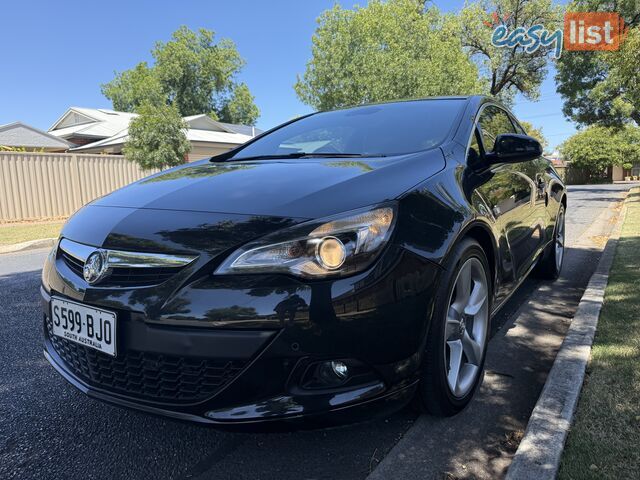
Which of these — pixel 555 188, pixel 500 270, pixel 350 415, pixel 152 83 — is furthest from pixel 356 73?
pixel 152 83

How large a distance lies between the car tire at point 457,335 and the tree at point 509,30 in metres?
26.7

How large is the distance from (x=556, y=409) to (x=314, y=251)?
4.47ft

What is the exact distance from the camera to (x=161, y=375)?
1716mm

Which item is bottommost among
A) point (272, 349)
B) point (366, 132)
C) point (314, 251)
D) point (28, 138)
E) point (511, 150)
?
point (272, 349)

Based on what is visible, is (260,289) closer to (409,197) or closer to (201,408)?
(201,408)

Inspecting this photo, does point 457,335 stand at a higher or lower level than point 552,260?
higher

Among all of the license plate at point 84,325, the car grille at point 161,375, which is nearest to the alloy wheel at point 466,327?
the car grille at point 161,375

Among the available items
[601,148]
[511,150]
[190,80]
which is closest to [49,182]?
[511,150]

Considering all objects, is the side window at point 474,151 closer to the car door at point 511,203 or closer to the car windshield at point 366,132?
the car door at point 511,203

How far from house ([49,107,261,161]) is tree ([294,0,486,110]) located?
7024 millimetres

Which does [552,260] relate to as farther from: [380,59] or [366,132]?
[380,59]

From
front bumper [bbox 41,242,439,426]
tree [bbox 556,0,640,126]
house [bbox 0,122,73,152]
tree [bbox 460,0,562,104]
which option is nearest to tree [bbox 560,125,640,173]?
tree [bbox 460,0,562,104]

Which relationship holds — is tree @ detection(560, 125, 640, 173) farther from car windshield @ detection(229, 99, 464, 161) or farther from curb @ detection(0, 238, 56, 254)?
car windshield @ detection(229, 99, 464, 161)

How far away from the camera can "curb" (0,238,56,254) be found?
8031 millimetres
